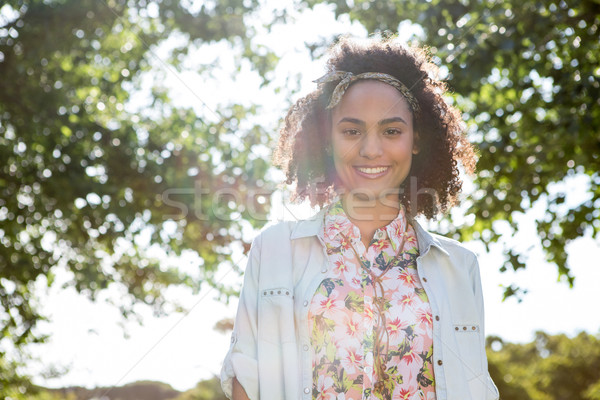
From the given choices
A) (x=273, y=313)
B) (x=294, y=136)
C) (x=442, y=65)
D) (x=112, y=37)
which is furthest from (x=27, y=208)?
(x=273, y=313)

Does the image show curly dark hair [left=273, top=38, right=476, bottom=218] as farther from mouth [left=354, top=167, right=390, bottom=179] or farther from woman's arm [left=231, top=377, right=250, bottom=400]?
woman's arm [left=231, top=377, right=250, bottom=400]

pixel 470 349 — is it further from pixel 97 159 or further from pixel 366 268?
pixel 97 159

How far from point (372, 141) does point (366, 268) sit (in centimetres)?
42

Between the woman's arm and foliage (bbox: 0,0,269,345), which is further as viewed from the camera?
foliage (bbox: 0,0,269,345)

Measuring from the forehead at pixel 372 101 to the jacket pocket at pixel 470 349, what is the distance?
0.75 metres

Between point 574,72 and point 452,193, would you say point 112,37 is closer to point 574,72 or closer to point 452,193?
point 574,72

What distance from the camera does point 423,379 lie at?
2064 mm

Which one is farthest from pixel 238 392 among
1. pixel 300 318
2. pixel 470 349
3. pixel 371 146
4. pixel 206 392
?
pixel 206 392

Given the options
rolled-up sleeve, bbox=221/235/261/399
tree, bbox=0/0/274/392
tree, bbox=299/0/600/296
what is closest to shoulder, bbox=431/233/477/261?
rolled-up sleeve, bbox=221/235/261/399

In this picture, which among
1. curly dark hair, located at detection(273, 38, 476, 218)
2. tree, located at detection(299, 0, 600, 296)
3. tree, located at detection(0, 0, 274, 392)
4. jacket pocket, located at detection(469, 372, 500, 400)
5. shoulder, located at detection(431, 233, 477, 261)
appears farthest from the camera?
tree, located at detection(0, 0, 274, 392)

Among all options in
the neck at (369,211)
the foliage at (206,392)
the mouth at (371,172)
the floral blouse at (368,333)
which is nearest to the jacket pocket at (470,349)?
the floral blouse at (368,333)

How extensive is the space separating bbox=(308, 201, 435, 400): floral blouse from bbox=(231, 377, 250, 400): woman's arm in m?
0.21

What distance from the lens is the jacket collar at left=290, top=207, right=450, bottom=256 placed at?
2.27 meters

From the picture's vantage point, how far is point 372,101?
233 cm
